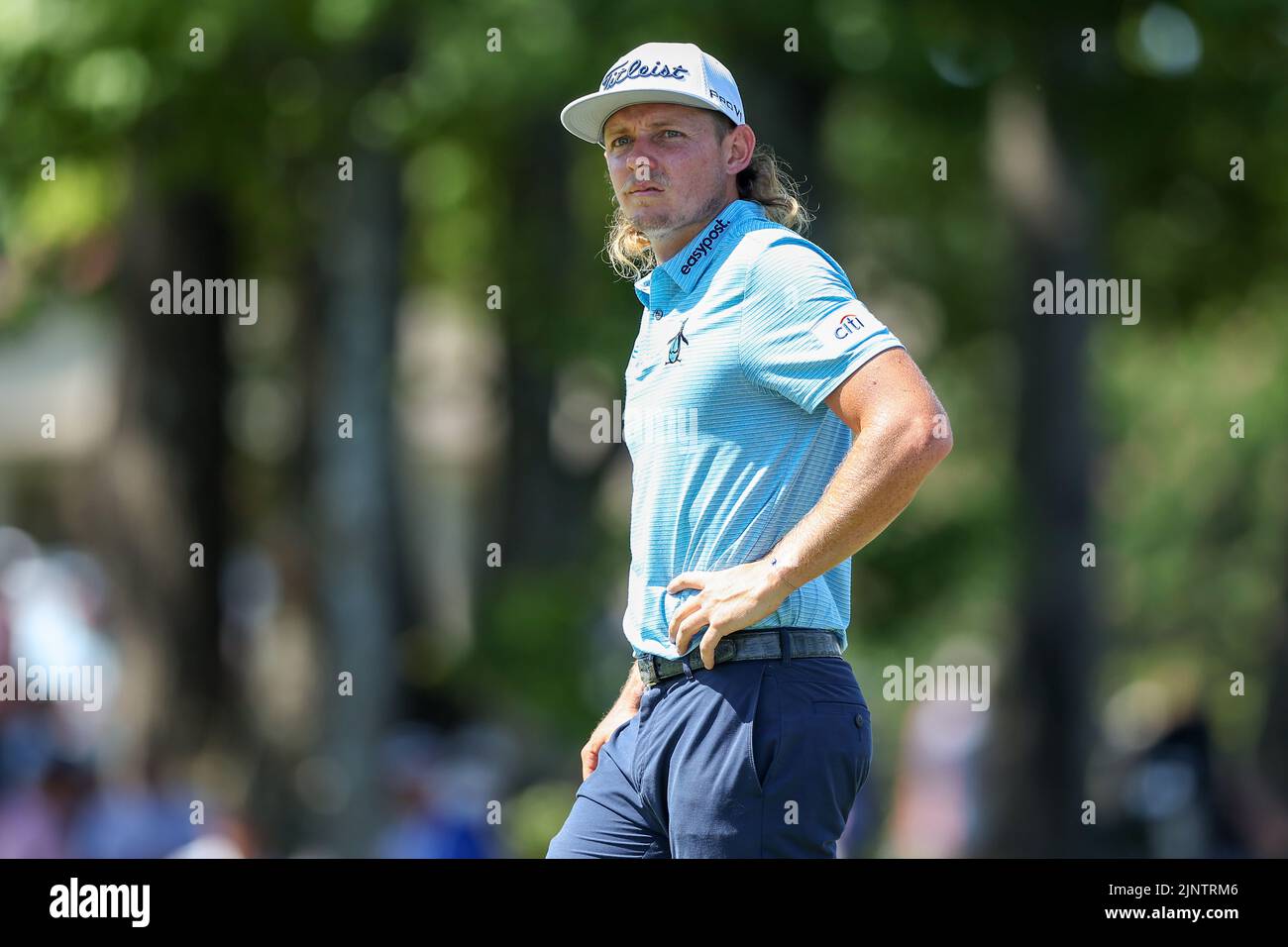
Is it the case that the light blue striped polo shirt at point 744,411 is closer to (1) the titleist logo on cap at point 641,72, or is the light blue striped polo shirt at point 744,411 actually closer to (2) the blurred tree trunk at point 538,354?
(1) the titleist logo on cap at point 641,72

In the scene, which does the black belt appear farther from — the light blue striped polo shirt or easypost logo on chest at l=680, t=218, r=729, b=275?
easypost logo on chest at l=680, t=218, r=729, b=275

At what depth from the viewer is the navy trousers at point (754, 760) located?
372 centimetres

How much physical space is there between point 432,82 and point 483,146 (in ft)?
5.79

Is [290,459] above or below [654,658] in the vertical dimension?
above

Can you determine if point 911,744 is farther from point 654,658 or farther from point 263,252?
point 654,658

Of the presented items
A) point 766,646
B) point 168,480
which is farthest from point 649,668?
point 168,480

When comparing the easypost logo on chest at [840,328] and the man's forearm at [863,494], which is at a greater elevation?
the easypost logo on chest at [840,328]

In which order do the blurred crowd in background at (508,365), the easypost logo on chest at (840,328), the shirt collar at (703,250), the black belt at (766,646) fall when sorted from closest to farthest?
the easypost logo on chest at (840,328) → the black belt at (766,646) → the shirt collar at (703,250) → the blurred crowd in background at (508,365)

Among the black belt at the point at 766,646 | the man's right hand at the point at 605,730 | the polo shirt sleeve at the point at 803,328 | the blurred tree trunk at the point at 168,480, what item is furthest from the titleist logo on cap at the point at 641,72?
the blurred tree trunk at the point at 168,480

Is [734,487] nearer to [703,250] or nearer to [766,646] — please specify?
[766,646]

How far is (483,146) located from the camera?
12.9m

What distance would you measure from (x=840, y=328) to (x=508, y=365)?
1158 cm

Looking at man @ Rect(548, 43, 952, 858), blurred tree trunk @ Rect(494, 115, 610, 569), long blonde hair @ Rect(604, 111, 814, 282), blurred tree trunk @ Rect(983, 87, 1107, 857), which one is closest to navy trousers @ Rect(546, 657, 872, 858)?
man @ Rect(548, 43, 952, 858)
